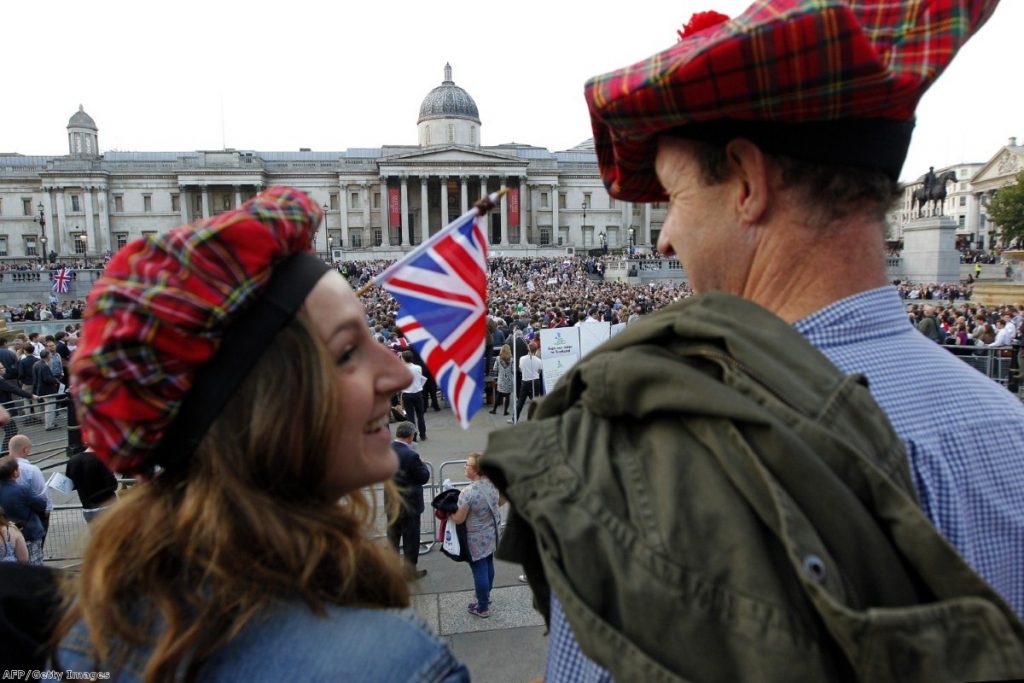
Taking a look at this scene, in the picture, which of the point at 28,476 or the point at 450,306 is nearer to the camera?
the point at 450,306

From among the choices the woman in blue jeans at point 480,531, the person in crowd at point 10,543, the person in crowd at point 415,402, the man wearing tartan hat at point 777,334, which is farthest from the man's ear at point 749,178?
the person in crowd at point 415,402

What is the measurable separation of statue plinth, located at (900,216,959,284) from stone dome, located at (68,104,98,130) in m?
81.1

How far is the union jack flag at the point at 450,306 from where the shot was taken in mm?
4031

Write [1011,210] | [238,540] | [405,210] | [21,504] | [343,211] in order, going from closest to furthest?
[238,540] < [21,504] < [1011,210] < [405,210] < [343,211]

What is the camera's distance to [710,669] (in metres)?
0.89

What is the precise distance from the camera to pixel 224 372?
125 cm

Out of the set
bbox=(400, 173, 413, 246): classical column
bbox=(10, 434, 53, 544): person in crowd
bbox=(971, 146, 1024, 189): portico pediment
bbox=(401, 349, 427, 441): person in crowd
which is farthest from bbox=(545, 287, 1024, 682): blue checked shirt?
bbox=(971, 146, 1024, 189): portico pediment

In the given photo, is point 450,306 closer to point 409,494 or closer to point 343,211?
point 409,494

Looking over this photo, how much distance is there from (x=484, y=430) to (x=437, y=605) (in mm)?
6787

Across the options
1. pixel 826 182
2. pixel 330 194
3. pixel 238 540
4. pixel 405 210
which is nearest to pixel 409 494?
pixel 238 540

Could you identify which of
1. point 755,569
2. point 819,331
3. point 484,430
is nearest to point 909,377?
point 819,331

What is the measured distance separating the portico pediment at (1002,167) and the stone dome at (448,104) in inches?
2313

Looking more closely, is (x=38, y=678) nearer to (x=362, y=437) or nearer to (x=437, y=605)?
(x=362, y=437)

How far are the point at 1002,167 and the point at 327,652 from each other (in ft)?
317
